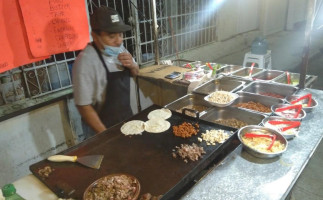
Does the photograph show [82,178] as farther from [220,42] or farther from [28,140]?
[220,42]

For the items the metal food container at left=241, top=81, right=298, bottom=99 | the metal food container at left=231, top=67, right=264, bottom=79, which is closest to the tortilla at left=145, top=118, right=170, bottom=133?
the metal food container at left=241, top=81, right=298, bottom=99

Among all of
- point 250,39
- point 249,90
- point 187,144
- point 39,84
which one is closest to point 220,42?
point 250,39

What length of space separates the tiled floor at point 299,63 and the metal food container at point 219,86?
1.28 meters

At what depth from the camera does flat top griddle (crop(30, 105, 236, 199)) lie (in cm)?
160

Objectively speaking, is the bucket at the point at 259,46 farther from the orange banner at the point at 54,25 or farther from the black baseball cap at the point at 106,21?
the black baseball cap at the point at 106,21

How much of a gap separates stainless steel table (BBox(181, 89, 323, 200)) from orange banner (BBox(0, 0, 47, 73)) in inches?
101

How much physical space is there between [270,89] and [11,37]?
127 inches

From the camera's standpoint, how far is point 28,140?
3.46 metres

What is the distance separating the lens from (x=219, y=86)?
3566 mm

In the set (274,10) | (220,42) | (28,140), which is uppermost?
(274,10)

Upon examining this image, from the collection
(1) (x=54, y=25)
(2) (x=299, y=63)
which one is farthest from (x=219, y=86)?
(2) (x=299, y=63)

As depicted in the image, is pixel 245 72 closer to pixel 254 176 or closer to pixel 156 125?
pixel 156 125

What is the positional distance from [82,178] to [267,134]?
58.0 inches

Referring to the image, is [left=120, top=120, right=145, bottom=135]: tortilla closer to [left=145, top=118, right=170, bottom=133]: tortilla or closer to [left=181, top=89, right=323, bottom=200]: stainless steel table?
[left=145, top=118, right=170, bottom=133]: tortilla
